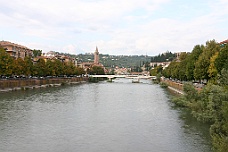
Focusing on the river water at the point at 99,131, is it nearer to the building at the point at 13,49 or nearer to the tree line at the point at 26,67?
the tree line at the point at 26,67

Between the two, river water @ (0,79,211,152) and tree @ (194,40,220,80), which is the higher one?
tree @ (194,40,220,80)

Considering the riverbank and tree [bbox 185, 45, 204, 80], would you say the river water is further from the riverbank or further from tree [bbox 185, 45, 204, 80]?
the riverbank

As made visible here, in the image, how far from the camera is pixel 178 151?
16562 mm

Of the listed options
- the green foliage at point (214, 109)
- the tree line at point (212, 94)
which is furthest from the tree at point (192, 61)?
the green foliage at point (214, 109)

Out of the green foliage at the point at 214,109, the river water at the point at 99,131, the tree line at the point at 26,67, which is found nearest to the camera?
the green foliage at the point at 214,109

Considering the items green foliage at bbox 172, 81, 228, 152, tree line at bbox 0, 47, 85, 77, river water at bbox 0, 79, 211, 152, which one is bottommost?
river water at bbox 0, 79, 211, 152

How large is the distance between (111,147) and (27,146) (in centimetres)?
418

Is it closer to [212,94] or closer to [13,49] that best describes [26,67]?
[13,49]

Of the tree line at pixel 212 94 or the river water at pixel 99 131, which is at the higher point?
the tree line at pixel 212 94

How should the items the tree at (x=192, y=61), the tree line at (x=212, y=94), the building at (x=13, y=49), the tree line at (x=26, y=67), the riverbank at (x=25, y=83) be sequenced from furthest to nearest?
the building at (x=13, y=49)
the tree line at (x=26, y=67)
the riverbank at (x=25, y=83)
the tree at (x=192, y=61)
the tree line at (x=212, y=94)

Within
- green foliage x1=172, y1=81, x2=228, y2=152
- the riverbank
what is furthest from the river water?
the riverbank

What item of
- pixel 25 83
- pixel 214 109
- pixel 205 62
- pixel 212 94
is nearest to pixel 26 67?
pixel 25 83

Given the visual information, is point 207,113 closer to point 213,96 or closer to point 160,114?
point 213,96

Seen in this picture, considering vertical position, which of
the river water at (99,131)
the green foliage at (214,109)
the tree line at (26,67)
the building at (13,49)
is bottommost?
the river water at (99,131)
